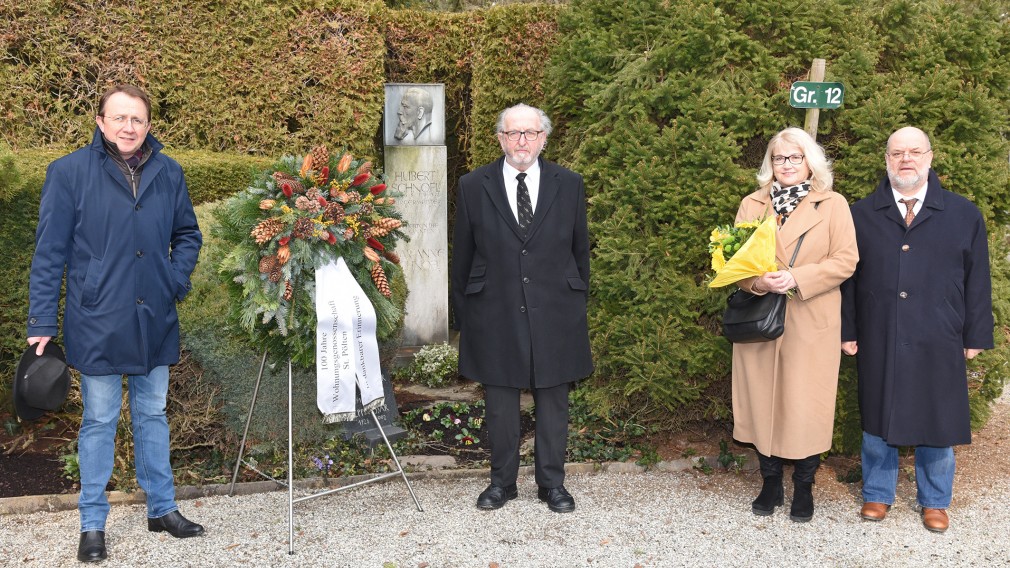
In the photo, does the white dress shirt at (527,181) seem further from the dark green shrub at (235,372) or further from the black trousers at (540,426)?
the black trousers at (540,426)

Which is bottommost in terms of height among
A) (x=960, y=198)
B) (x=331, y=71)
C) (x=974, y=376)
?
(x=974, y=376)

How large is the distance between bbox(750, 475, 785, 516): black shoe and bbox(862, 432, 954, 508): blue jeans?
0.47 meters

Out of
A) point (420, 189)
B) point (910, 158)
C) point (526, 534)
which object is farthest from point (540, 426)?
point (420, 189)

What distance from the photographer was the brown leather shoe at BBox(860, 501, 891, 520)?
4.34 metres

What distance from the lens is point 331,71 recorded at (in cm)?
788

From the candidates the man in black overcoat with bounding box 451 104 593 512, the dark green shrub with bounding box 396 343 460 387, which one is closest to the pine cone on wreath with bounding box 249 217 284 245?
the man in black overcoat with bounding box 451 104 593 512

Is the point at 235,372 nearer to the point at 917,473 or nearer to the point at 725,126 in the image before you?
the point at 725,126

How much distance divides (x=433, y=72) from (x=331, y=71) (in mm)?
1282

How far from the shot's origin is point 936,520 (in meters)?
4.25

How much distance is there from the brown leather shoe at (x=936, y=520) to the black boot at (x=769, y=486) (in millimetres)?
745

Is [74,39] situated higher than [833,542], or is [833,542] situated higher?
[74,39]

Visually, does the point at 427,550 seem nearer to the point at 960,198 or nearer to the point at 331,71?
the point at 960,198

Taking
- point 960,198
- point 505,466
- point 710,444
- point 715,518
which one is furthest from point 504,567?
point 960,198

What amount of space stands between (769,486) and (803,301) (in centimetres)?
104
